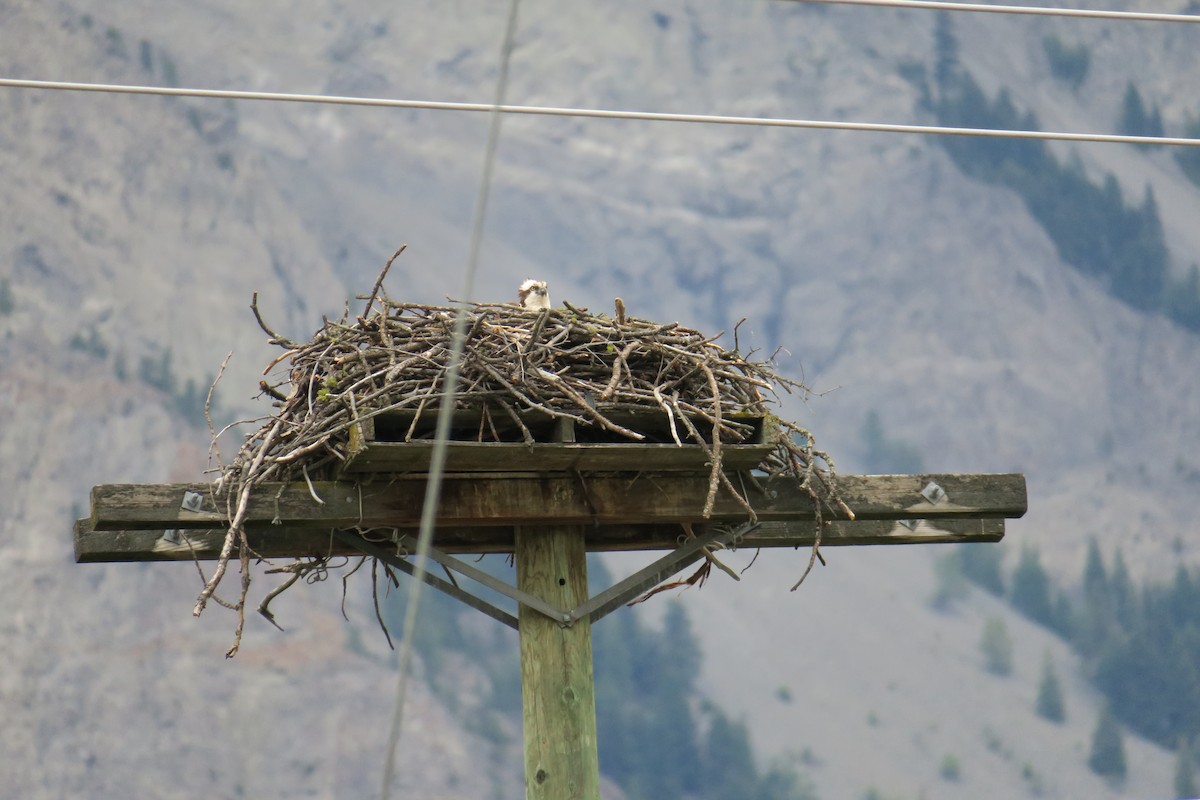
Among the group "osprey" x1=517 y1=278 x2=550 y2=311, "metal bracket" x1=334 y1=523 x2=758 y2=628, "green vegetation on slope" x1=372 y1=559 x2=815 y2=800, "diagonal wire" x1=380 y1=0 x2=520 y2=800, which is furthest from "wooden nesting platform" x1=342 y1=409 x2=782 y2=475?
"green vegetation on slope" x1=372 y1=559 x2=815 y2=800

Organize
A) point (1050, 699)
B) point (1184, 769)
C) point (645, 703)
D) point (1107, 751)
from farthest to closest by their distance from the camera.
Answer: point (645, 703) → point (1050, 699) → point (1184, 769) → point (1107, 751)

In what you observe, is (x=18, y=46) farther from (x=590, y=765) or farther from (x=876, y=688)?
(x=590, y=765)

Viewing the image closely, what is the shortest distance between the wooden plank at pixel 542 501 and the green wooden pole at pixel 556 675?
15 cm

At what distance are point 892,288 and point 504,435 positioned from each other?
143 m

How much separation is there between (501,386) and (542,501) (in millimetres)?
414

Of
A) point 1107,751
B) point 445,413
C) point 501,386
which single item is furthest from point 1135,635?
point 445,413

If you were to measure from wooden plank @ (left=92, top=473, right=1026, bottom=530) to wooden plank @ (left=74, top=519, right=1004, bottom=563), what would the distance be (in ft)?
0.41

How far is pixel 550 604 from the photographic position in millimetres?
5961

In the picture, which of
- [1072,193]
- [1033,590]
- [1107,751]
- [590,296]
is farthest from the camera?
[1072,193]

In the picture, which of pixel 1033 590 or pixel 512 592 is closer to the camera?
pixel 512 592

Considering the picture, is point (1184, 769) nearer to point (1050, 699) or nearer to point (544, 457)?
point (1050, 699)

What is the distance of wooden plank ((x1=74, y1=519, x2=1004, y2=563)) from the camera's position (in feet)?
19.0

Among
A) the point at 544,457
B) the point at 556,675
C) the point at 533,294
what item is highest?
the point at 533,294

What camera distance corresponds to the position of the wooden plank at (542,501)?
546cm
